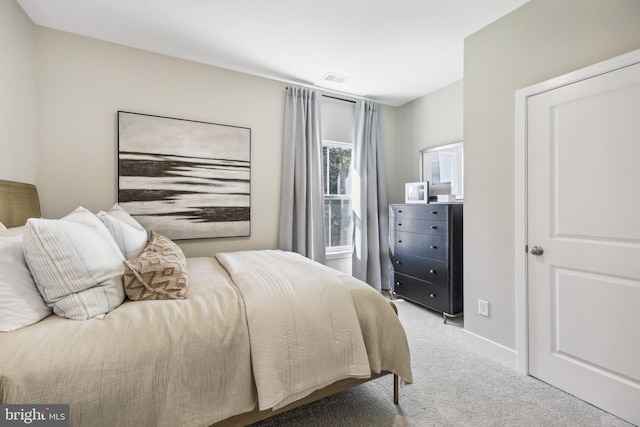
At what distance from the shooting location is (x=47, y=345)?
1.04 meters

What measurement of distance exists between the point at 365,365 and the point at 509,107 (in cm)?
212

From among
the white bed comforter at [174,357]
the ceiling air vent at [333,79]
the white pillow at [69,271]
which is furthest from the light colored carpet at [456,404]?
the ceiling air vent at [333,79]

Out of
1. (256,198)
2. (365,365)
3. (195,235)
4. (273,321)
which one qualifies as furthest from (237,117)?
(365,365)

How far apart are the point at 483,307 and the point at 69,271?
2754mm

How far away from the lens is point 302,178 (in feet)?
11.1

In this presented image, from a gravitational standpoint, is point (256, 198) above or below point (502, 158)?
below

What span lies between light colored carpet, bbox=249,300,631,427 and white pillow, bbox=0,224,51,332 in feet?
3.98

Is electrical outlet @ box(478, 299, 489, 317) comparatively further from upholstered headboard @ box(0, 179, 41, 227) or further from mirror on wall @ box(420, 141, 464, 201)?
upholstered headboard @ box(0, 179, 41, 227)

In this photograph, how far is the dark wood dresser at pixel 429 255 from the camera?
2.90 meters

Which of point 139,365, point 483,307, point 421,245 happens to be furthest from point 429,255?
point 139,365

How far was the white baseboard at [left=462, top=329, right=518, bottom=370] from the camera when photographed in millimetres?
2135

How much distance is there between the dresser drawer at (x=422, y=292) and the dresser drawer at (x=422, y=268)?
6 cm

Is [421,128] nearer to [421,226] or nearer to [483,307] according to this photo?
[421,226]

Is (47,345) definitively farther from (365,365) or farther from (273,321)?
(365,365)
